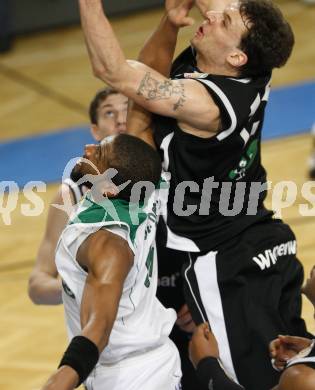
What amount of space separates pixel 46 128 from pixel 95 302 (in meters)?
6.46

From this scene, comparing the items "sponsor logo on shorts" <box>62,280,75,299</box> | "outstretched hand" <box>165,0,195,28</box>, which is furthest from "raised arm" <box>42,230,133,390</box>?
"outstretched hand" <box>165,0,195,28</box>

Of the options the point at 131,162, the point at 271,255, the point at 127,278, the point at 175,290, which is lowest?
the point at 175,290

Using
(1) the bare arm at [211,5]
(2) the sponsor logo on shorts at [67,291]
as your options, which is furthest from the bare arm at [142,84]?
(2) the sponsor logo on shorts at [67,291]

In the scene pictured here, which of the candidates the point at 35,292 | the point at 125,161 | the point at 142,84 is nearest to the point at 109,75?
the point at 142,84

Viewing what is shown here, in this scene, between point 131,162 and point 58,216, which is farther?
point 58,216

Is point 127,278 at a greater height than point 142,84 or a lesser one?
lesser

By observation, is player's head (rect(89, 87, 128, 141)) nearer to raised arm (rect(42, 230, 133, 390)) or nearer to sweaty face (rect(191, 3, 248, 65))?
sweaty face (rect(191, 3, 248, 65))

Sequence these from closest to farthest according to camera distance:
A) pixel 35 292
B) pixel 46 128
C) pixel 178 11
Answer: pixel 178 11, pixel 35 292, pixel 46 128

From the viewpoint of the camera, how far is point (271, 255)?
4574 millimetres

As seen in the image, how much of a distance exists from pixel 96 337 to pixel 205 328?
973 mm

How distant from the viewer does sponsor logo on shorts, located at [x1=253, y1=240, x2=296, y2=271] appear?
4535 mm

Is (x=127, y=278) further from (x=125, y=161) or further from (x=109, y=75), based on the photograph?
(x=109, y=75)

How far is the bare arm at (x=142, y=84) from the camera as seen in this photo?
13.6ft

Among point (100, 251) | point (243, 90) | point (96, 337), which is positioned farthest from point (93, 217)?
point (243, 90)
